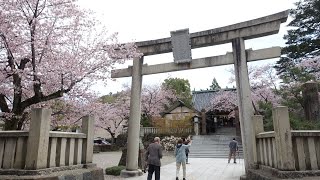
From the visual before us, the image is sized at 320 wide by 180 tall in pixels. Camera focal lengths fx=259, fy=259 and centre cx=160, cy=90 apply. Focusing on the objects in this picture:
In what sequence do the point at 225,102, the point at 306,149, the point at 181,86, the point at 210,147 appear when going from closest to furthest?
the point at 306,149, the point at 210,147, the point at 225,102, the point at 181,86

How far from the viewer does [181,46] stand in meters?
11.8

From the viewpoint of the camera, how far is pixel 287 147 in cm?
588

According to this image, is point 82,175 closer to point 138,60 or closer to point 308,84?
point 138,60

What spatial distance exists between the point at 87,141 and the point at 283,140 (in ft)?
18.8

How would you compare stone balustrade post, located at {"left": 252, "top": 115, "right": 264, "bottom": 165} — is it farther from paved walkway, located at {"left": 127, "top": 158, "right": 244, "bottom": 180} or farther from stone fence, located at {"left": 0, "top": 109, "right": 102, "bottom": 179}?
stone fence, located at {"left": 0, "top": 109, "right": 102, "bottom": 179}

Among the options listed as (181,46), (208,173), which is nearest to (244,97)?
(181,46)

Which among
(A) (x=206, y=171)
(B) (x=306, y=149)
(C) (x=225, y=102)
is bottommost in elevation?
(A) (x=206, y=171)

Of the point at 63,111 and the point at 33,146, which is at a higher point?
the point at 63,111

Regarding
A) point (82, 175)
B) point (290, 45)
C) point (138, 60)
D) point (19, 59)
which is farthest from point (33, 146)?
point (290, 45)

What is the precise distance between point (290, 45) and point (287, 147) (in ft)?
65.4

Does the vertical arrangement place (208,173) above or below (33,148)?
below

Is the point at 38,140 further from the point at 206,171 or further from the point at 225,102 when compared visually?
the point at 225,102

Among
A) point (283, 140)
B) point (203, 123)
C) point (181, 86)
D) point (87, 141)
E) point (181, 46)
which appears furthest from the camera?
point (181, 86)

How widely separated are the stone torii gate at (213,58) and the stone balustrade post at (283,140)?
3384 mm
